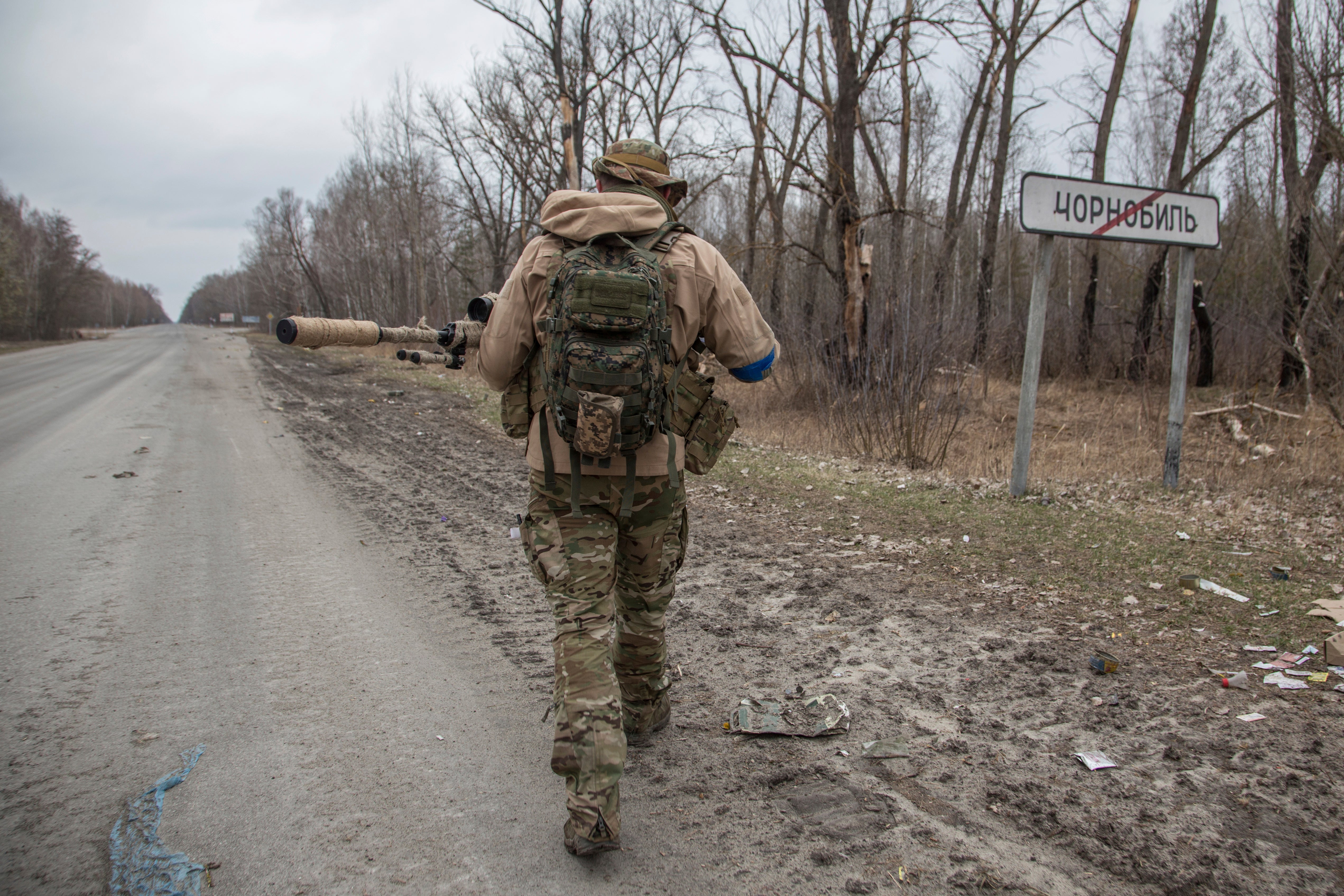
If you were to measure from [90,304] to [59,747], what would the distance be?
81.0m

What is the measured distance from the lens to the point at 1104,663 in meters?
3.26

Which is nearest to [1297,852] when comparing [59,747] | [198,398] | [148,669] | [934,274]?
[59,747]

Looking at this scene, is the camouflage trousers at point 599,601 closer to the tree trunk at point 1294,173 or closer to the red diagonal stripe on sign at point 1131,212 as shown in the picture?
the red diagonal stripe on sign at point 1131,212

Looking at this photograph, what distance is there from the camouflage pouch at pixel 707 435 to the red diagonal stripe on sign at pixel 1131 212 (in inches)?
181

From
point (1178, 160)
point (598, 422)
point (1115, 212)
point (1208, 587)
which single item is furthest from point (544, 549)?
point (1178, 160)

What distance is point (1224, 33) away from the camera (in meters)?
16.2

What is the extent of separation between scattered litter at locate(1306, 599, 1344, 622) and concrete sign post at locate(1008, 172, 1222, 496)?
7.52 feet

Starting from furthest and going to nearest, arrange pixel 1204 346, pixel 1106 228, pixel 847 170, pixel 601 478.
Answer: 1. pixel 1204 346
2. pixel 847 170
3. pixel 1106 228
4. pixel 601 478

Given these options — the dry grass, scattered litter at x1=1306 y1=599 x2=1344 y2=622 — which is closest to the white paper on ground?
scattered litter at x1=1306 y1=599 x2=1344 y2=622

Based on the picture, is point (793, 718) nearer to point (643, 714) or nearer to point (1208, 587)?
point (643, 714)

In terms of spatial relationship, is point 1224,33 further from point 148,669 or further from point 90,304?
point 90,304

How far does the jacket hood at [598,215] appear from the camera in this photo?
2.23m

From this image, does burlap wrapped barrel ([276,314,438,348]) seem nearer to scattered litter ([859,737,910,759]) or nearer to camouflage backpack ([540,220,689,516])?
camouflage backpack ([540,220,689,516])

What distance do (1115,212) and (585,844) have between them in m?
5.85
